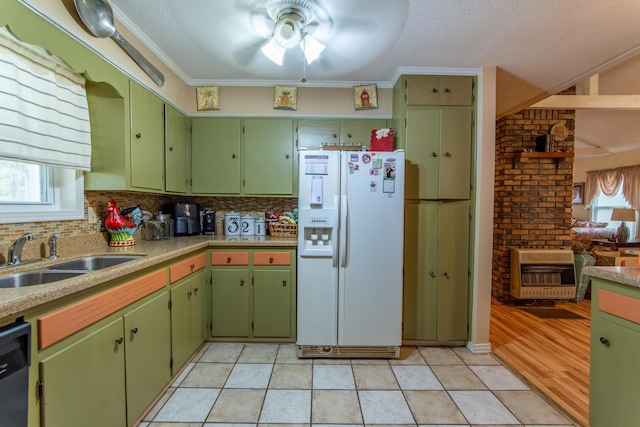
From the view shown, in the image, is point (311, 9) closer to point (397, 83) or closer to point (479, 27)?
point (479, 27)

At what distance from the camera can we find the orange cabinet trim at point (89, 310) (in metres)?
1.03

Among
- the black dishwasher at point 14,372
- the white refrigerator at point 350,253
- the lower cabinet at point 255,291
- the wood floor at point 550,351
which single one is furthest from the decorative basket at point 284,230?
the wood floor at point 550,351

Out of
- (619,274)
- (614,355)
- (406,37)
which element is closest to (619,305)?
(619,274)

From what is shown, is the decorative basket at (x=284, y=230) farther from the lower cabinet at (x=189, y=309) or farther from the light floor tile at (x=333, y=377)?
the light floor tile at (x=333, y=377)

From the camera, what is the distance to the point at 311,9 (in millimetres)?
1516

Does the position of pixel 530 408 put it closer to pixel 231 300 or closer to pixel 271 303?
pixel 271 303

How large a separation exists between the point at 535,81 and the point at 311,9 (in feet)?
7.43

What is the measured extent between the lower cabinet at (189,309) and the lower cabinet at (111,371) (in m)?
0.10

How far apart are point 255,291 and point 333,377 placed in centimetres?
93

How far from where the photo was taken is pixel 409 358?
2311 millimetres

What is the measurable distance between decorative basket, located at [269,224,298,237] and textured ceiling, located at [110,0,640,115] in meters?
1.40

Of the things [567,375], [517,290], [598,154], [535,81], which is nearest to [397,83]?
[535,81]

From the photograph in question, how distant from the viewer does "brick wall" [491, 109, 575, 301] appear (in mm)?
3699

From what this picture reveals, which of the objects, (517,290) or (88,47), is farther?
(517,290)
